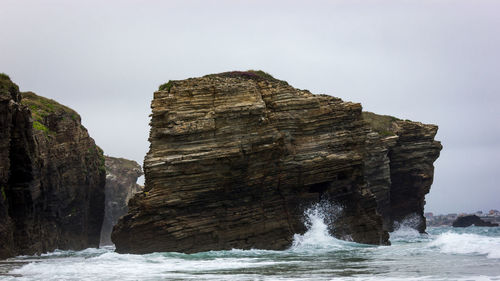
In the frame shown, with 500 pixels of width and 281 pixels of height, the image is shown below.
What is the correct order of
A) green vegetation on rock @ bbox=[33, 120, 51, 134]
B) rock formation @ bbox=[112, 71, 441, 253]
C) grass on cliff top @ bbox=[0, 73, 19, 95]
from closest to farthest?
rock formation @ bbox=[112, 71, 441, 253]
grass on cliff top @ bbox=[0, 73, 19, 95]
green vegetation on rock @ bbox=[33, 120, 51, 134]

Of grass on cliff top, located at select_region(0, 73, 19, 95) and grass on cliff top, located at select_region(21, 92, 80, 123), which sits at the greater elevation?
grass on cliff top, located at select_region(21, 92, 80, 123)

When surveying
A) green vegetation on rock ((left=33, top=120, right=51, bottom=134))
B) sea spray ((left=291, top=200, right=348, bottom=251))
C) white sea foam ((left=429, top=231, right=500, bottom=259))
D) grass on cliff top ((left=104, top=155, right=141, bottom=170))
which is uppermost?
grass on cliff top ((left=104, top=155, right=141, bottom=170))

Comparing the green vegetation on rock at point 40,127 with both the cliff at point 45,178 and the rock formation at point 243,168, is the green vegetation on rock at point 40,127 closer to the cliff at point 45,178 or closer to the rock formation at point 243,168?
the cliff at point 45,178

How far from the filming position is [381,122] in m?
65.7

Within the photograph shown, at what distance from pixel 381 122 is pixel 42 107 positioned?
3417 centimetres

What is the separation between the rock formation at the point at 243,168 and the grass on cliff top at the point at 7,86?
8768 millimetres

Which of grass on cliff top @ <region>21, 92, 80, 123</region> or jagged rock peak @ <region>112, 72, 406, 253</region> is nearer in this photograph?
jagged rock peak @ <region>112, 72, 406, 253</region>

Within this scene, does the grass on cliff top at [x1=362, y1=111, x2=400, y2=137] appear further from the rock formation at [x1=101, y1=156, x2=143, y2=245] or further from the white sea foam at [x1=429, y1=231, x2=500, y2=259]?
the rock formation at [x1=101, y1=156, x2=143, y2=245]

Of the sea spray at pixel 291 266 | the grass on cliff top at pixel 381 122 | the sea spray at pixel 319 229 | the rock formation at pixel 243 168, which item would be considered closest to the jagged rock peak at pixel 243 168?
the rock formation at pixel 243 168

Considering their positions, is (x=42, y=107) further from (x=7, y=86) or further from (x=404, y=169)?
(x=404, y=169)

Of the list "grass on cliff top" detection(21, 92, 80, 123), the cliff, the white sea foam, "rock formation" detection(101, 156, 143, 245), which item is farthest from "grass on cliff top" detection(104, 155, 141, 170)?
the white sea foam

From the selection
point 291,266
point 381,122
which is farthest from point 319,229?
point 381,122

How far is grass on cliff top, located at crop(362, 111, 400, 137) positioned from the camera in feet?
203

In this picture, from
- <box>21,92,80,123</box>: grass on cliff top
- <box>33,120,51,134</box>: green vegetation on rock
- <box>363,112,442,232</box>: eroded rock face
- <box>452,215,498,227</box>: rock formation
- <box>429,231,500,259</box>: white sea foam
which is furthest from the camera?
<box>452,215,498,227</box>: rock formation
